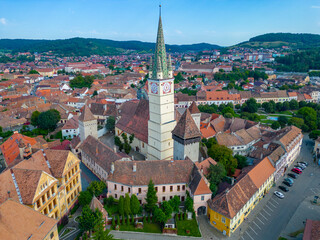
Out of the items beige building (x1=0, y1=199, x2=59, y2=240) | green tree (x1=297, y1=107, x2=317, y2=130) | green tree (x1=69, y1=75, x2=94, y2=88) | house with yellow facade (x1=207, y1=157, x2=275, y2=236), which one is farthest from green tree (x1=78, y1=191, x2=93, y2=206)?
green tree (x1=69, y1=75, x2=94, y2=88)

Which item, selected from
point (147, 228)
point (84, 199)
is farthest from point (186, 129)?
point (84, 199)

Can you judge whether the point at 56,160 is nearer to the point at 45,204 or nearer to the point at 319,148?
the point at 45,204

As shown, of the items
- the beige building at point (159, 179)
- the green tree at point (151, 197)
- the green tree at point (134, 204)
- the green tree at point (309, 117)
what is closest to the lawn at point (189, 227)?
the beige building at point (159, 179)

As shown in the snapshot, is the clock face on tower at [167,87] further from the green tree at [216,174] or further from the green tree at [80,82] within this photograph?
the green tree at [80,82]

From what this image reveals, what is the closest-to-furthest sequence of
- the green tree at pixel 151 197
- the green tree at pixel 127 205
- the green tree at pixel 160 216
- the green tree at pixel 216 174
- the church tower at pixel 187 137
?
the green tree at pixel 160 216 → the green tree at pixel 127 205 → the green tree at pixel 151 197 → the green tree at pixel 216 174 → the church tower at pixel 187 137

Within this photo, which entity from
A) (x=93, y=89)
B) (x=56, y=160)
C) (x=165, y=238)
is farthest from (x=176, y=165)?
(x=93, y=89)

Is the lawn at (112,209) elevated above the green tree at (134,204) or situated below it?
below

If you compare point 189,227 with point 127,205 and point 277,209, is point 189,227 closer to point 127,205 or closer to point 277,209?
point 127,205
